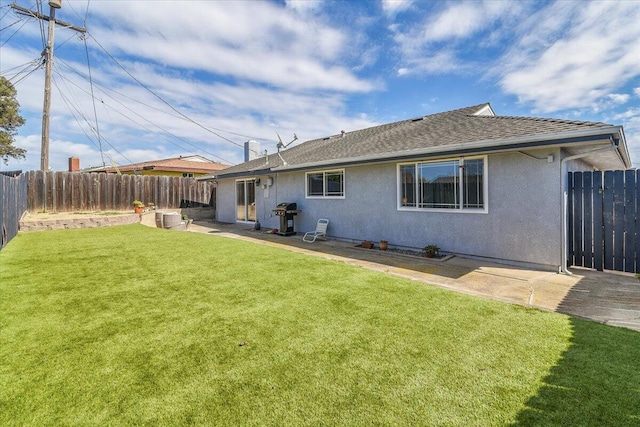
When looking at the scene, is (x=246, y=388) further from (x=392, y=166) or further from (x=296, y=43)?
(x=296, y=43)

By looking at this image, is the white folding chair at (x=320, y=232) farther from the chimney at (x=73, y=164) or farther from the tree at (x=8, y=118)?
the tree at (x=8, y=118)

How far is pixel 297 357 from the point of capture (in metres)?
2.90

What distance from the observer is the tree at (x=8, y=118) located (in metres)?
21.9

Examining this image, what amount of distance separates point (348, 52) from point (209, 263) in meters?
11.6

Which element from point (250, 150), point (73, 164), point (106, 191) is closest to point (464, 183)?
point (250, 150)

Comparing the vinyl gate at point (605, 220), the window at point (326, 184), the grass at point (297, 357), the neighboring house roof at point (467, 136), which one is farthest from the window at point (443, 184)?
the grass at point (297, 357)

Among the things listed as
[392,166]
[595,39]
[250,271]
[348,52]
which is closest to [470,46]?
[595,39]

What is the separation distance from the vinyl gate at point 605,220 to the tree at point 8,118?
110 feet

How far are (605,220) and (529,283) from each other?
249 centimetres

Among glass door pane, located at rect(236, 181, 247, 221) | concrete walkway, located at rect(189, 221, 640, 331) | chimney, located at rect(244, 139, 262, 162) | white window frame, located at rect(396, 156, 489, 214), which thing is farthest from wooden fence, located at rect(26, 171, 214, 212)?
white window frame, located at rect(396, 156, 489, 214)

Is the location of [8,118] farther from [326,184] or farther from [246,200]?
[326,184]

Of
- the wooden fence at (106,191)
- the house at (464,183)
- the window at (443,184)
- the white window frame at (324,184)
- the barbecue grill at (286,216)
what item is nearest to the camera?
the house at (464,183)

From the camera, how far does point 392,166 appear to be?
8.92 m

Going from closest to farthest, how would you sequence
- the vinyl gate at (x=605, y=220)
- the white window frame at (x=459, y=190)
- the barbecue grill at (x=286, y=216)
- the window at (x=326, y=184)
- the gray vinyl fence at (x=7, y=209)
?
the vinyl gate at (x=605, y=220)
the white window frame at (x=459, y=190)
the gray vinyl fence at (x=7, y=209)
the window at (x=326, y=184)
the barbecue grill at (x=286, y=216)
